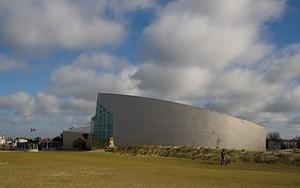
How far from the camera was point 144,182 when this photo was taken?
23.8 meters

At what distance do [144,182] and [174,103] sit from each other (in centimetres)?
7133

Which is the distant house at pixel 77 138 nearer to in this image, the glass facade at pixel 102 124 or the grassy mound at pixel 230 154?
the glass facade at pixel 102 124

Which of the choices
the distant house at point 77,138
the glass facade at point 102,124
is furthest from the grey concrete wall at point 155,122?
the distant house at point 77,138

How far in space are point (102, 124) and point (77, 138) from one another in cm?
1205

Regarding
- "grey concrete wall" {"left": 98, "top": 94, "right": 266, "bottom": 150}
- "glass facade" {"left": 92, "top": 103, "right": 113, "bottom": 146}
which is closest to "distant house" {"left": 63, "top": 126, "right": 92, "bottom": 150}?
"glass facade" {"left": 92, "top": 103, "right": 113, "bottom": 146}

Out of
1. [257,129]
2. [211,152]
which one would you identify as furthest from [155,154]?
[257,129]

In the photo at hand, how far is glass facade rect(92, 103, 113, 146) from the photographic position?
302 feet

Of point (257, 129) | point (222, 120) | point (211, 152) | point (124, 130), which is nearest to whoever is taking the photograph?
point (211, 152)

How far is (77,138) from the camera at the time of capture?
103812mm

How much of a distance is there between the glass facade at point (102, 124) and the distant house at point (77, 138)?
2.84m

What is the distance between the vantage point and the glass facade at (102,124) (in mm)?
92188

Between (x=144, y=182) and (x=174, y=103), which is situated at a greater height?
(x=174, y=103)

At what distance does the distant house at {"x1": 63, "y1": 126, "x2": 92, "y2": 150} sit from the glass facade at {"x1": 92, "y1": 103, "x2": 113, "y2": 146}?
284 centimetres

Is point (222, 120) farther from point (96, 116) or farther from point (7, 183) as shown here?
point (7, 183)
